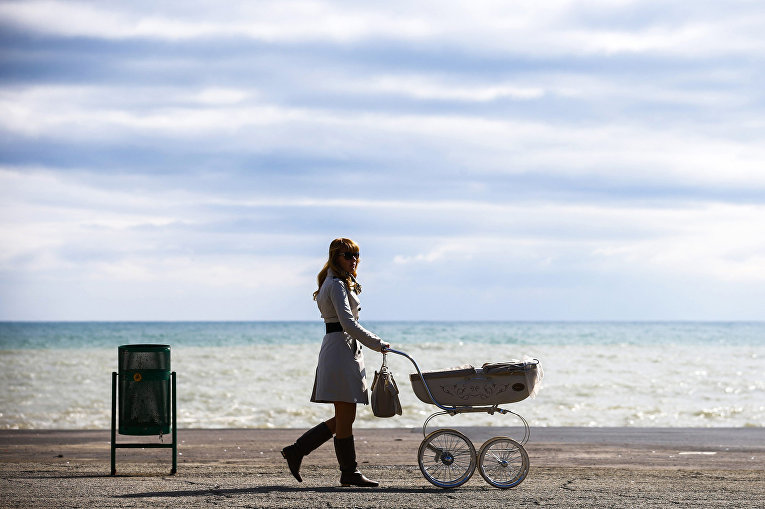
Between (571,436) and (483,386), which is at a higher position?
(483,386)

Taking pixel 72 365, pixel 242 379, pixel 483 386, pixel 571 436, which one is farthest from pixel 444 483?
pixel 72 365

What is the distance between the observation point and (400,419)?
1714 centimetres

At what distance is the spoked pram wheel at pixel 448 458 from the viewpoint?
867 centimetres

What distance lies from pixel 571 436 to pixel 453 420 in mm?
3152

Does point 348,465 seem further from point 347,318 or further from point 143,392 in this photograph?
point 143,392

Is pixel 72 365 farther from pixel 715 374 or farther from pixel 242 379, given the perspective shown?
pixel 715 374

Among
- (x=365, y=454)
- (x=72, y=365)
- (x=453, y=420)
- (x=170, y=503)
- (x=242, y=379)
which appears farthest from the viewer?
(x=72, y=365)

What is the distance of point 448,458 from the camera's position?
8.68 metres

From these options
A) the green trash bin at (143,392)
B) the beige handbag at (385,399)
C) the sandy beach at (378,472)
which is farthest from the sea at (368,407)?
the green trash bin at (143,392)

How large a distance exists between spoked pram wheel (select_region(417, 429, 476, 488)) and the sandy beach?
0.45ft

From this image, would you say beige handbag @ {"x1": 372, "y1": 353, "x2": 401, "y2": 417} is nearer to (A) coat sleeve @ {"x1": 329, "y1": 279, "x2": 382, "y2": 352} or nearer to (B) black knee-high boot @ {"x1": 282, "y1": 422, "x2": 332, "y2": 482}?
(A) coat sleeve @ {"x1": 329, "y1": 279, "x2": 382, "y2": 352}

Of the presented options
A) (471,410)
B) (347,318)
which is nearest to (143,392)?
(347,318)

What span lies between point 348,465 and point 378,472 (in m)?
1.55

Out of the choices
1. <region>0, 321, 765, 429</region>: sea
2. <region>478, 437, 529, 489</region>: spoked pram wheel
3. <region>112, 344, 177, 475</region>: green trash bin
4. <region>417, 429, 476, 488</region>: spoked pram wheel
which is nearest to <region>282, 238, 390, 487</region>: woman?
<region>417, 429, 476, 488</region>: spoked pram wheel
